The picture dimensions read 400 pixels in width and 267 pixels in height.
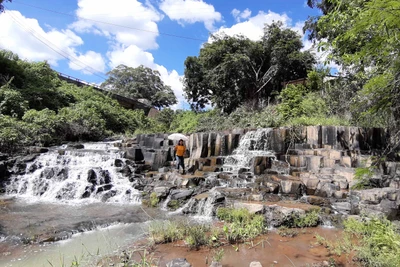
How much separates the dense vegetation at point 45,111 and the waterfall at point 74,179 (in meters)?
2.48

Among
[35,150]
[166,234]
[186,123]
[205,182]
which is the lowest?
[166,234]

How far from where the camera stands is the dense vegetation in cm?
1384

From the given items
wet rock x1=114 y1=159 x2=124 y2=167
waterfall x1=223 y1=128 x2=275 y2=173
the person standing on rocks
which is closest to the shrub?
the person standing on rocks

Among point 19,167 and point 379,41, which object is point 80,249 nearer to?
point 379,41

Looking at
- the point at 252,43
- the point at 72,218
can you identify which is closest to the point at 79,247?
the point at 72,218

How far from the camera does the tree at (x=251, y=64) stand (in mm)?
20562

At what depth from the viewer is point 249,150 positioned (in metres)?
12.4

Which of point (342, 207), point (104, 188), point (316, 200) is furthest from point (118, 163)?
point (342, 207)

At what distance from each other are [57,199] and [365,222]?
9167mm

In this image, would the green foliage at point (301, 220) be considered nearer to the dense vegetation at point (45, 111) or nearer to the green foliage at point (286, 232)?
the green foliage at point (286, 232)

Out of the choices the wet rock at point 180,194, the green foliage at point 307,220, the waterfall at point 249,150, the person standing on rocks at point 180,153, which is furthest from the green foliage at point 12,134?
the green foliage at point 307,220

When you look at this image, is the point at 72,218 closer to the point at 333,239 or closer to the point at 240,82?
the point at 333,239

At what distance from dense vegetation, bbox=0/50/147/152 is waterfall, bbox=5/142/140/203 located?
2.48 metres

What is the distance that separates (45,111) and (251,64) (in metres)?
15.0
